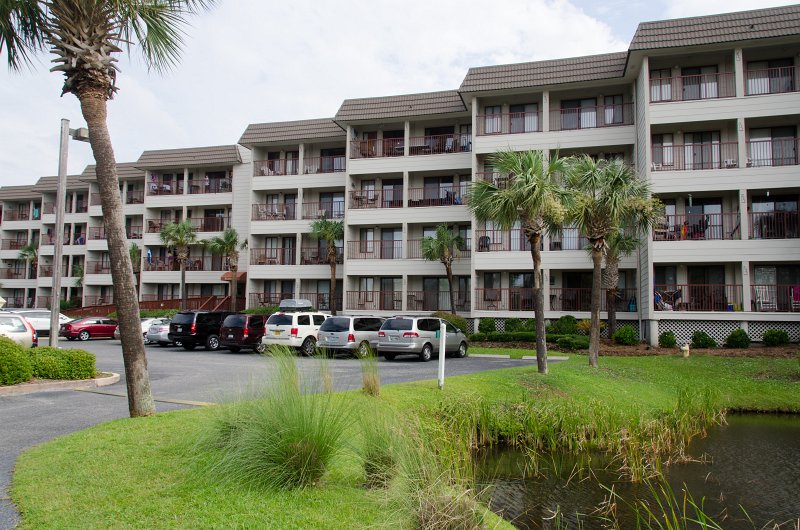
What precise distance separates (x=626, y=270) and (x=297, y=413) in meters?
28.4

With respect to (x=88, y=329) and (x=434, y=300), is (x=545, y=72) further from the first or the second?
(x=88, y=329)

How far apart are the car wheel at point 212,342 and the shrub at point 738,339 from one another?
22678 millimetres

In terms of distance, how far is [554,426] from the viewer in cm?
1224

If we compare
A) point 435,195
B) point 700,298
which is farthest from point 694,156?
point 435,195

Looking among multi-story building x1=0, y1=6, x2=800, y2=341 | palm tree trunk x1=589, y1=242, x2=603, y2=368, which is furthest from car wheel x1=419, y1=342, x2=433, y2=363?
multi-story building x1=0, y1=6, x2=800, y2=341

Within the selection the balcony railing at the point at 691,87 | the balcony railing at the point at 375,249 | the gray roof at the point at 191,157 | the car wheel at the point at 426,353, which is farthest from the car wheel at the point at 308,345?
the gray roof at the point at 191,157

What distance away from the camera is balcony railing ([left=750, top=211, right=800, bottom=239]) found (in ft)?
87.9

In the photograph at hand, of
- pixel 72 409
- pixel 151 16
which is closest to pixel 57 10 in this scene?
pixel 151 16

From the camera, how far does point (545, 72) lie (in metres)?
32.0

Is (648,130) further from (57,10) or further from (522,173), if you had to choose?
(57,10)

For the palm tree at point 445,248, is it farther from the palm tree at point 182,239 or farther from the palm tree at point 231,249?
the palm tree at point 182,239

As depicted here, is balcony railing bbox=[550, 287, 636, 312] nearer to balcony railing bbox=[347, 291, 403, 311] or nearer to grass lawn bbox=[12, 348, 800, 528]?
balcony railing bbox=[347, 291, 403, 311]

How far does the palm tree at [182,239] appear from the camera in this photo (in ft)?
141

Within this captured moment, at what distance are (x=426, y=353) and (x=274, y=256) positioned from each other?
2047 cm
